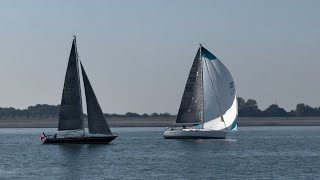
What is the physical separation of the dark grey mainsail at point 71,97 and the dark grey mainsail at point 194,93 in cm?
1835

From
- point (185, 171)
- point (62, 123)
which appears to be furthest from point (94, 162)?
point (62, 123)

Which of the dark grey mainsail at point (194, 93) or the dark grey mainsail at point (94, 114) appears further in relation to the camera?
the dark grey mainsail at point (194, 93)

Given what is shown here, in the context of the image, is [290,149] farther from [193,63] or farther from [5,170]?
[5,170]

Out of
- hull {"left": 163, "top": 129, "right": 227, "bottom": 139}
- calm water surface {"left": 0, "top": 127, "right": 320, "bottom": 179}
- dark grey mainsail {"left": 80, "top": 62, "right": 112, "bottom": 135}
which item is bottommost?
calm water surface {"left": 0, "top": 127, "right": 320, "bottom": 179}

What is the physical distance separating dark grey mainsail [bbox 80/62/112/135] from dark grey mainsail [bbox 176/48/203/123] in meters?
16.4

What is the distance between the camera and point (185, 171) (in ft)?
258

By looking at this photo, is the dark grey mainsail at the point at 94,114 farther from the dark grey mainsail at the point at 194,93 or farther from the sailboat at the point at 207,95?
the sailboat at the point at 207,95

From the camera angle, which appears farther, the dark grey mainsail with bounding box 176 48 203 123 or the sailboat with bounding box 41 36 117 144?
the dark grey mainsail with bounding box 176 48 203 123

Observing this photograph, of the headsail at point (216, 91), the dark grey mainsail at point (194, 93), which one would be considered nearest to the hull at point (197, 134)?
the headsail at point (216, 91)

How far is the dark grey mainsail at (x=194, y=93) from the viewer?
123 m

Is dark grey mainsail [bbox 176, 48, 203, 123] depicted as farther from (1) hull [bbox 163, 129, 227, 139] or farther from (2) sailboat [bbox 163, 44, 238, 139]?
(1) hull [bbox 163, 129, 227, 139]

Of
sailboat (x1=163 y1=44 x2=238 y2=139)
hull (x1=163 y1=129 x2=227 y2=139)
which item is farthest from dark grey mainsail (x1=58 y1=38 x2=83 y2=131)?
hull (x1=163 y1=129 x2=227 y2=139)

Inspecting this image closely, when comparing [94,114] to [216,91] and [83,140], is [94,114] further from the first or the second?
[216,91]

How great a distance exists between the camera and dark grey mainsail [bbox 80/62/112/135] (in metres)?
108
